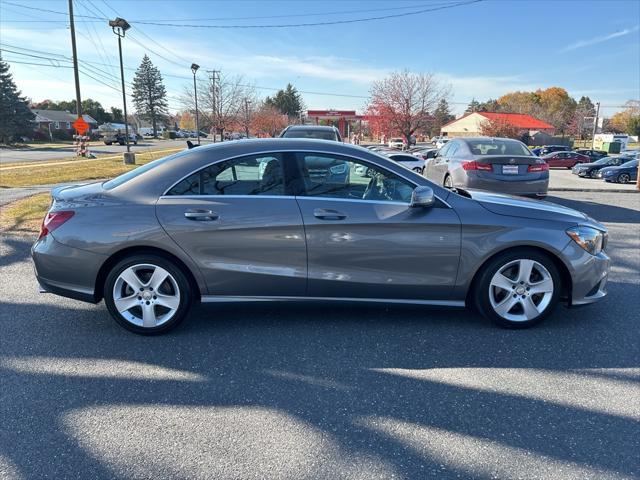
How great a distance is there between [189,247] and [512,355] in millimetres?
2653

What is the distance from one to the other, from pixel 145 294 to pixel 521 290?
3133mm

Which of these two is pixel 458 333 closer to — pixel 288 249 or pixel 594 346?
pixel 594 346

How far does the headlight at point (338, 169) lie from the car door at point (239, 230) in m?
0.42

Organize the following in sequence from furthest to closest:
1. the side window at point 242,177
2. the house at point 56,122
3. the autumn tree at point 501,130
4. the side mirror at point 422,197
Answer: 1. the house at point 56,122
2. the autumn tree at point 501,130
3. the side window at point 242,177
4. the side mirror at point 422,197

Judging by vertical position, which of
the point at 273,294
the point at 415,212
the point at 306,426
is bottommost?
the point at 306,426

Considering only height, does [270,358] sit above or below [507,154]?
below

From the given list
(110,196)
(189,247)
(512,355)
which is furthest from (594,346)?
(110,196)

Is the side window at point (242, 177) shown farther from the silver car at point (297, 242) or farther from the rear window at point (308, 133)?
the rear window at point (308, 133)

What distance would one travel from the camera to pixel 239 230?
360cm

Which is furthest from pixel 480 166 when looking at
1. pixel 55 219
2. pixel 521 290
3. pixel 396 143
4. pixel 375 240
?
pixel 396 143

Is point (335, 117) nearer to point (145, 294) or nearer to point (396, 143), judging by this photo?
point (396, 143)

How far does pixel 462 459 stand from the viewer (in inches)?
91.0

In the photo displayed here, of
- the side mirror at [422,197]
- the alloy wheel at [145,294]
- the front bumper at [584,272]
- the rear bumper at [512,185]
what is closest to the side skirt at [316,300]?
the alloy wheel at [145,294]

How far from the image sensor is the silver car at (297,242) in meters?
3.59
